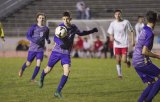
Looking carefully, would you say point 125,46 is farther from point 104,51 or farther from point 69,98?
point 104,51

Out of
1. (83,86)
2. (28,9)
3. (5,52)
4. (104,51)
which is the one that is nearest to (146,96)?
(83,86)

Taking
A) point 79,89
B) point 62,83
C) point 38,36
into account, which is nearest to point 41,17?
point 38,36

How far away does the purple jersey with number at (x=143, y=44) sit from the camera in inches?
397

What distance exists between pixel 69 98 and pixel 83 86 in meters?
2.92

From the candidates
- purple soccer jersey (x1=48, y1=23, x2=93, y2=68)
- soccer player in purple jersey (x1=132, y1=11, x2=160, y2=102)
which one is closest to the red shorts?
purple soccer jersey (x1=48, y1=23, x2=93, y2=68)

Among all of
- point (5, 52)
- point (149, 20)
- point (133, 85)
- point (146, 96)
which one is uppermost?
point (149, 20)

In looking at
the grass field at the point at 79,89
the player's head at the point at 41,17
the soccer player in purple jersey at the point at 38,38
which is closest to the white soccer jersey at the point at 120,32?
the grass field at the point at 79,89

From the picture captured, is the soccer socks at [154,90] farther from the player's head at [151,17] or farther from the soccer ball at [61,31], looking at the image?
the soccer ball at [61,31]

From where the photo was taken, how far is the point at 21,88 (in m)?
15.0

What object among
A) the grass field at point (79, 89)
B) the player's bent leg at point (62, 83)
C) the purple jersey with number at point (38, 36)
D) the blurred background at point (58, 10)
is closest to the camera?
the grass field at point (79, 89)

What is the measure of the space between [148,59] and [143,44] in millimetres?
463

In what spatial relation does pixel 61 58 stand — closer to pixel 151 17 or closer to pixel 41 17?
pixel 41 17

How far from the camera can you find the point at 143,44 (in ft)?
33.4

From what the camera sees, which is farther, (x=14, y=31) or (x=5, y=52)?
(x=14, y=31)
